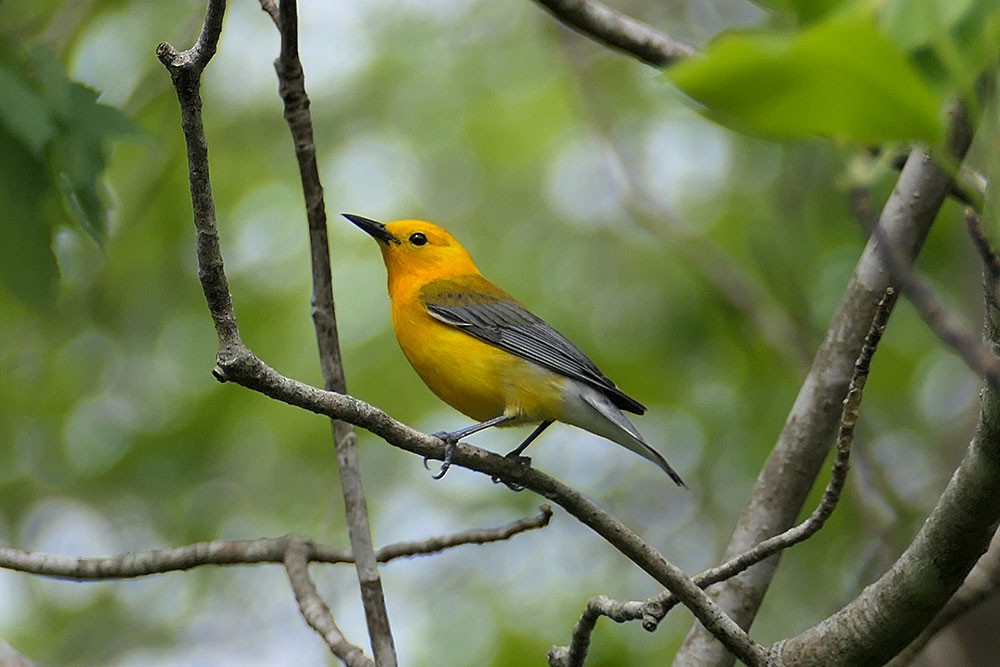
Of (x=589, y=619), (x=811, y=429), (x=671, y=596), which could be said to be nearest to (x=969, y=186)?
(x=671, y=596)

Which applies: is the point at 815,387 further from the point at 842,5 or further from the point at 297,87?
the point at 842,5

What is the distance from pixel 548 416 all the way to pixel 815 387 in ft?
5.57

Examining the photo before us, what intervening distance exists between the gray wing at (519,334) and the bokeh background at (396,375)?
1.47 metres

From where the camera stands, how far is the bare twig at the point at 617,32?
4797mm

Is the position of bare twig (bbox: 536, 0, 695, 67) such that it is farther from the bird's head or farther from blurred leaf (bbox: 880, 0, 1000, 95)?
blurred leaf (bbox: 880, 0, 1000, 95)

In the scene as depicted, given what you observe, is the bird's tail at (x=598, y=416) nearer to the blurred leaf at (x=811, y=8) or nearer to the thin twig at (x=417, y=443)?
the thin twig at (x=417, y=443)

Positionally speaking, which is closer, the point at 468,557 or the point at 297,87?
the point at 297,87

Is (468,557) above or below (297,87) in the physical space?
above

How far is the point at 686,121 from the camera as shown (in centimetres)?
1072

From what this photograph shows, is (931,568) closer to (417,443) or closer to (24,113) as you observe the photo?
(417,443)

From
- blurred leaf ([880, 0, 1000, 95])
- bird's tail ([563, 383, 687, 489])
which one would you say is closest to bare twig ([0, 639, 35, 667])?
bird's tail ([563, 383, 687, 489])

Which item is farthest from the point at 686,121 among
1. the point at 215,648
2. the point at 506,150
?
the point at 215,648

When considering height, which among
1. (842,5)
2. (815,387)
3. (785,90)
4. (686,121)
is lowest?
(785,90)

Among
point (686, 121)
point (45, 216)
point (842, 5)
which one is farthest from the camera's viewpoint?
point (686, 121)
